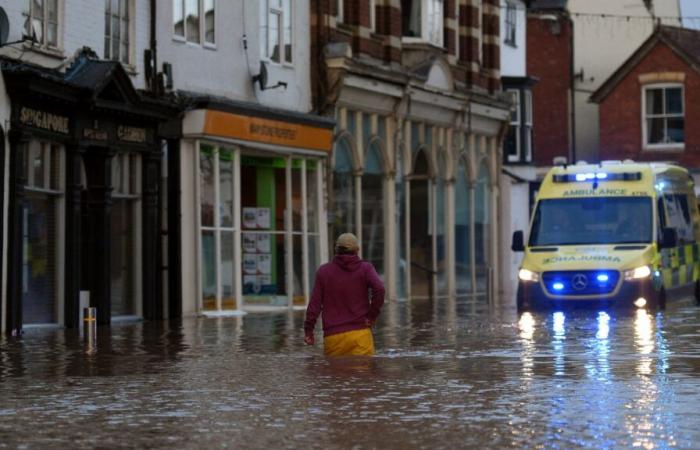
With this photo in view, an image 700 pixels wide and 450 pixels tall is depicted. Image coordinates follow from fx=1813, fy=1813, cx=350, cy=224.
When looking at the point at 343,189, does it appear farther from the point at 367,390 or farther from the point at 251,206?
the point at 367,390

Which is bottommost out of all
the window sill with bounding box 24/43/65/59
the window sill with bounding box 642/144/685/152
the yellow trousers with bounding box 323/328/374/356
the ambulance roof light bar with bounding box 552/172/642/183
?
the yellow trousers with bounding box 323/328/374/356

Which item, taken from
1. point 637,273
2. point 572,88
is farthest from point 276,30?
point 572,88

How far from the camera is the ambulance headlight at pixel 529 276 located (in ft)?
95.0

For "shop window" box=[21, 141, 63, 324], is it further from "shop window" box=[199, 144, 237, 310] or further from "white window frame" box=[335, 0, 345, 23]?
"white window frame" box=[335, 0, 345, 23]

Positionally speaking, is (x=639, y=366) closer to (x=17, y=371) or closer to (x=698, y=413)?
(x=698, y=413)

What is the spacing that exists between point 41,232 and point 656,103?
36310 millimetres

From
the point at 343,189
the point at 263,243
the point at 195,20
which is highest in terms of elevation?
the point at 195,20

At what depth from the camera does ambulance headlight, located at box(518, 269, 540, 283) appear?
2897 centimetres

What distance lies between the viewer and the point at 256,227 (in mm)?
34688

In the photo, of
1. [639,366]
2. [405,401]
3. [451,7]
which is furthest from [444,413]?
[451,7]

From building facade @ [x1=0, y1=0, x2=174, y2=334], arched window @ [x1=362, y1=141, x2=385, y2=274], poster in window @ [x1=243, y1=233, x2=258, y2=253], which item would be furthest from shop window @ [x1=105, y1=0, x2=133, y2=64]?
arched window @ [x1=362, y1=141, x2=385, y2=274]

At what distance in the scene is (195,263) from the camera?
1243 inches

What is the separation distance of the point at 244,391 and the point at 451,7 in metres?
30.5

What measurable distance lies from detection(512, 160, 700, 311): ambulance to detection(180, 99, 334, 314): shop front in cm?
571
